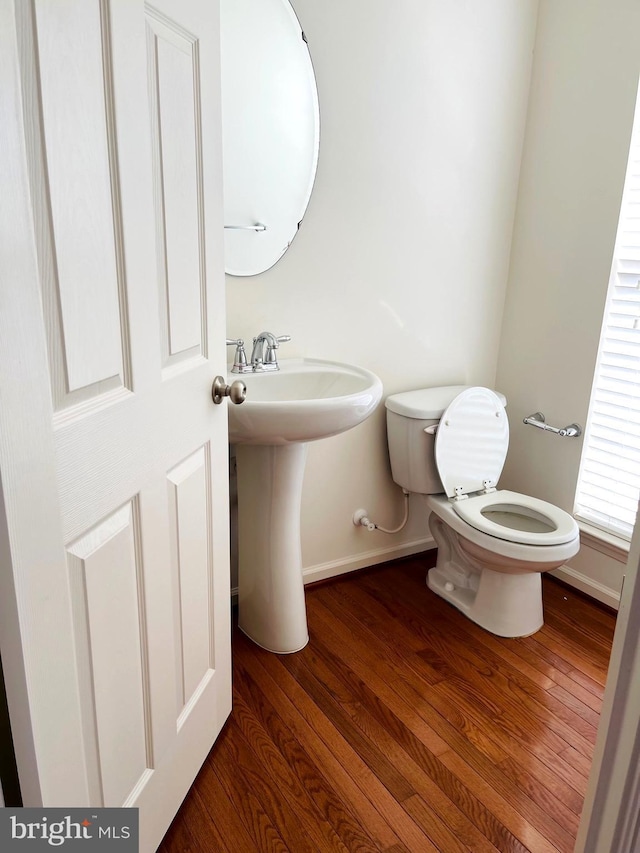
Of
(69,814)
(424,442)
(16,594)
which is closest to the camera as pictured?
(16,594)

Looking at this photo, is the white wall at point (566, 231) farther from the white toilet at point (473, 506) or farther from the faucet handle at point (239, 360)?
the faucet handle at point (239, 360)

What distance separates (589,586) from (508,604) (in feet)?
1.45

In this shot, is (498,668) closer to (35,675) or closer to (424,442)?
(424,442)

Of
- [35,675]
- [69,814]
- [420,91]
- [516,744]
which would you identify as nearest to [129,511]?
[35,675]

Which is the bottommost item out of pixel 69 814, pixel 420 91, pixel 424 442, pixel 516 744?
pixel 516 744

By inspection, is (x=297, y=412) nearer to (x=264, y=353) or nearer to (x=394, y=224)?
(x=264, y=353)

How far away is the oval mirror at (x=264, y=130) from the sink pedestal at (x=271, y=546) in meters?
0.58

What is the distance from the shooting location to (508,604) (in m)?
2.02

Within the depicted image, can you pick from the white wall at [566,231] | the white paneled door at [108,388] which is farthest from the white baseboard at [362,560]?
the white paneled door at [108,388]

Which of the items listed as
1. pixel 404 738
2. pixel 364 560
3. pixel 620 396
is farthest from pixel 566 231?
pixel 404 738

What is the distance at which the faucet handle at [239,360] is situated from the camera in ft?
5.77

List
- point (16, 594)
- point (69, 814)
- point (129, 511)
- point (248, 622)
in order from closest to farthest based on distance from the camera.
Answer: point (16, 594) → point (69, 814) → point (129, 511) → point (248, 622)

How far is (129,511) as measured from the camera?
1.00 metres

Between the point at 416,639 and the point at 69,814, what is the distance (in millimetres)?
1336
